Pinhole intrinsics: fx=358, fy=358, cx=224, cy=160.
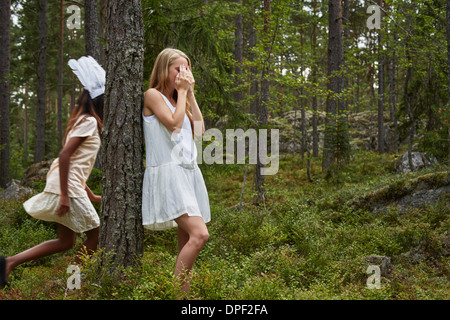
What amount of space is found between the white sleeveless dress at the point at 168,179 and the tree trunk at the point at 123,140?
15cm

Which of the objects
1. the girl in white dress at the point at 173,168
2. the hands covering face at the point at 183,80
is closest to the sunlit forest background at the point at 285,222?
the girl in white dress at the point at 173,168

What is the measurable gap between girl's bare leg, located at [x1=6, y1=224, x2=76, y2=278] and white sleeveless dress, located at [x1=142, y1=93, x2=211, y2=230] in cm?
112

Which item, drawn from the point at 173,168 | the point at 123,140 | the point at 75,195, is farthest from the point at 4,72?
the point at 173,168

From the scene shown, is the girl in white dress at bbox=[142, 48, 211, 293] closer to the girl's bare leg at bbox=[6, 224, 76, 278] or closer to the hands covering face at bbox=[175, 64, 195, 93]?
the hands covering face at bbox=[175, 64, 195, 93]

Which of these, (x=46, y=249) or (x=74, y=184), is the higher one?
(x=74, y=184)

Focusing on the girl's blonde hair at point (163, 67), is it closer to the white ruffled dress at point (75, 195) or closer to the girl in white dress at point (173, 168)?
the girl in white dress at point (173, 168)

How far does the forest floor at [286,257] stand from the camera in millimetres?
3240

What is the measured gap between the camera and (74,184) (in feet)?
12.1

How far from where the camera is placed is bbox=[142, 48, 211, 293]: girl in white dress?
10.3 feet

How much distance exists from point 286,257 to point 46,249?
276 cm

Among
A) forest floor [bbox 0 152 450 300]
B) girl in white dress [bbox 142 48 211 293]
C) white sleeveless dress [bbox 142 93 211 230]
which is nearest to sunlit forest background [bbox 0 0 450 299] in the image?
forest floor [bbox 0 152 450 300]

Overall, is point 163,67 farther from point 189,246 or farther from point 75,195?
point 189,246

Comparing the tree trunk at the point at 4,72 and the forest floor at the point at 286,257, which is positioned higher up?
the tree trunk at the point at 4,72
